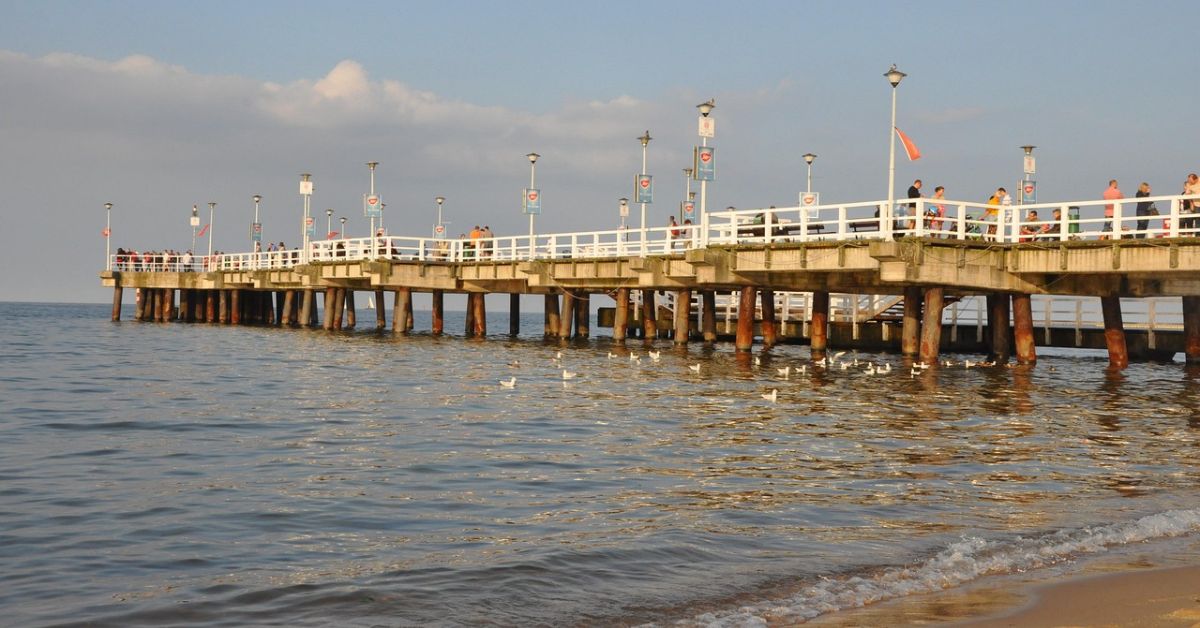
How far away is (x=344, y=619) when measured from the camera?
300 inches

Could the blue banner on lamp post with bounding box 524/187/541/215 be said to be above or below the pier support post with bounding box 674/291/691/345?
above

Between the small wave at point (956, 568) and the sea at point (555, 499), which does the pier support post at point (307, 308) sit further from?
the small wave at point (956, 568)

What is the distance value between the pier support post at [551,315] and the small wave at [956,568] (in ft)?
135

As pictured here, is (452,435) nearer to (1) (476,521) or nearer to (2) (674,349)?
(1) (476,521)

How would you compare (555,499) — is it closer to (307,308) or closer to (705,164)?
(705,164)

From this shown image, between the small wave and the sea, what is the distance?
1.3 inches

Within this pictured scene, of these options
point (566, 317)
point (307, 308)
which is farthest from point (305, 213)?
point (566, 317)

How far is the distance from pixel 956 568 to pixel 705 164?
29509 millimetres

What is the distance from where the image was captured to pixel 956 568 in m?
9.04

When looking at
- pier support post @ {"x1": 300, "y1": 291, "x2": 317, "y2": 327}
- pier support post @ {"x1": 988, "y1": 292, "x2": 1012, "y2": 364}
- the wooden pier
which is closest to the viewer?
the wooden pier

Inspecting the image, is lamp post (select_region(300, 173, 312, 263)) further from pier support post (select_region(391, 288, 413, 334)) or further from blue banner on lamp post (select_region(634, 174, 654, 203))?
blue banner on lamp post (select_region(634, 174, 654, 203))

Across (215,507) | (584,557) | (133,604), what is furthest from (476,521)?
(133,604)

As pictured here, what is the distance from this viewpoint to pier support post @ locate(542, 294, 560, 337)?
51.6 m

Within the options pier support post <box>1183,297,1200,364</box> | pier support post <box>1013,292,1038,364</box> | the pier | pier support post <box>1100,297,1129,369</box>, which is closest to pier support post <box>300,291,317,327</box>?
the pier
